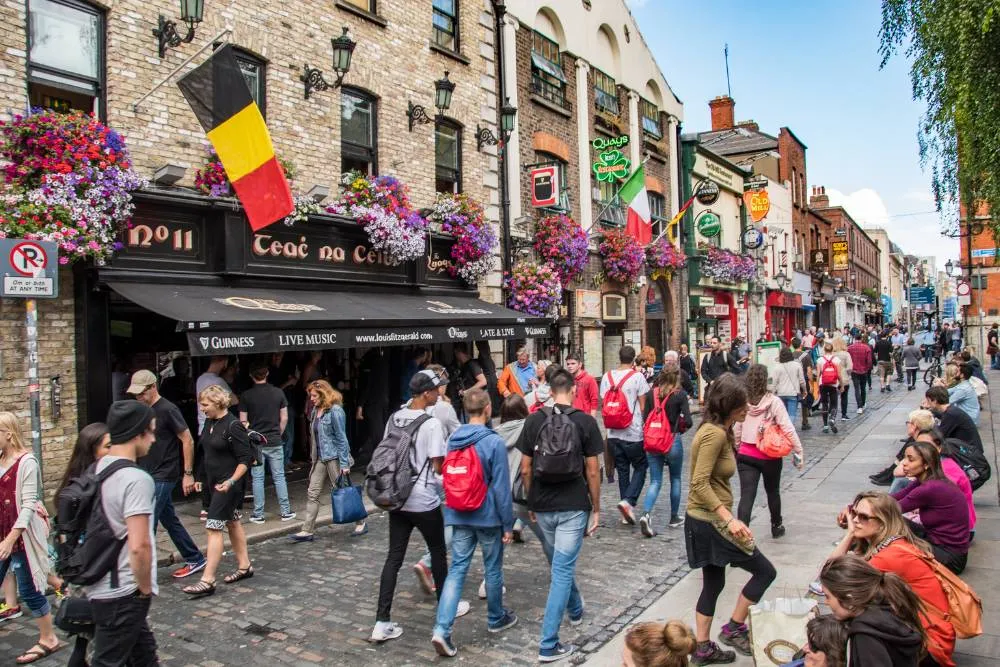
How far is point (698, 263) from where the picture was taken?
25.2 meters

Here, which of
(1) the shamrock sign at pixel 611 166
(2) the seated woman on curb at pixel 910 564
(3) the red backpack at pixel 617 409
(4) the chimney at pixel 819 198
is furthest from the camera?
(4) the chimney at pixel 819 198

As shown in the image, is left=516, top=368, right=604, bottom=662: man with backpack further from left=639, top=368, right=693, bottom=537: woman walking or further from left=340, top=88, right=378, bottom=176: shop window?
left=340, top=88, right=378, bottom=176: shop window

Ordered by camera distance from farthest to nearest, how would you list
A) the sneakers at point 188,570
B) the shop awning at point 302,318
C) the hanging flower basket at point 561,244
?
the hanging flower basket at point 561,244
the shop awning at point 302,318
the sneakers at point 188,570

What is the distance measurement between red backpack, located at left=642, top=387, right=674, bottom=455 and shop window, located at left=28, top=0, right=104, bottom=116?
7.22 metres

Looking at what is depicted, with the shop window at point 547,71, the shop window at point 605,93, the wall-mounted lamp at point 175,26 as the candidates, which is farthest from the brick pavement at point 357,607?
the shop window at point 605,93

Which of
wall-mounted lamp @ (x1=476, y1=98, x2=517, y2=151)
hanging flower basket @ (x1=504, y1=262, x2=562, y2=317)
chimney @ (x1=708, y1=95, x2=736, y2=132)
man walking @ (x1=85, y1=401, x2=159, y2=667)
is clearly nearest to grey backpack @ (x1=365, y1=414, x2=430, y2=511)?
man walking @ (x1=85, y1=401, x2=159, y2=667)

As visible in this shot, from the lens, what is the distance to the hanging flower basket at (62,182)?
751 cm

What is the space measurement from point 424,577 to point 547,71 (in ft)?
46.0

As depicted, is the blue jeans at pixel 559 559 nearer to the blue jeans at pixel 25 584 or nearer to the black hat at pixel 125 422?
the black hat at pixel 125 422

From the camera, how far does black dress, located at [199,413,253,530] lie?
622cm

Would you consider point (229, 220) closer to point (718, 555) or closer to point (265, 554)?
point (265, 554)

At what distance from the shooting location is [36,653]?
4.96 metres

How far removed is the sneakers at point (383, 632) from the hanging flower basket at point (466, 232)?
905 cm

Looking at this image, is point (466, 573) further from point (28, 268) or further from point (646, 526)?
point (28, 268)
